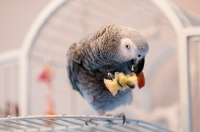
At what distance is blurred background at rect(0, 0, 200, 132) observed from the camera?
51.8 inches

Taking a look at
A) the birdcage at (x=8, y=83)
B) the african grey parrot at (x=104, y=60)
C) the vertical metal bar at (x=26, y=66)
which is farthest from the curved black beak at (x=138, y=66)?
the birdcage at (x=8, y=83)

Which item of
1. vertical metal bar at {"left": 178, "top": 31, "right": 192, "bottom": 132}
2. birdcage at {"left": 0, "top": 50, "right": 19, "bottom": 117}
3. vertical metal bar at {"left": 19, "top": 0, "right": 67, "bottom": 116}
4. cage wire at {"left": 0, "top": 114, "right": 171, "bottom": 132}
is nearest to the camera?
cage wire at {"left": 0, "top": 114, "right": 171, "bottom": 132}

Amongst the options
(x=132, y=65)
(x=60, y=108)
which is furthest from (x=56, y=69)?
(x=132, y=65)

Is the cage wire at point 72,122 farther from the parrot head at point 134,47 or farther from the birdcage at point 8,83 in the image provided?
the birdcage at point 8,83

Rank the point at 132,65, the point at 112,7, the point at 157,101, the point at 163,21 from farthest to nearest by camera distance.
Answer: the point at 112,7
the point at 157,101
the point at 163,21
the point at 132,65

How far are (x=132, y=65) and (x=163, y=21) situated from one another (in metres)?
0.78

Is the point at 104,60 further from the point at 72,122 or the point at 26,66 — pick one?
the point at 26,66

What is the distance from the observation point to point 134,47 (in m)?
0.78

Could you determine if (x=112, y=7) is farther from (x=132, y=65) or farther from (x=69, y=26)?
(x=132, y=65)

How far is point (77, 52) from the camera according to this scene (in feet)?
3.26

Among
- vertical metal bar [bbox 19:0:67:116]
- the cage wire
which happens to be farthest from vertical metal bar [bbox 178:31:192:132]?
vertical metal bar [bbox 19:0:67:116]

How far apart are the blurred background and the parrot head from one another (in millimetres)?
386

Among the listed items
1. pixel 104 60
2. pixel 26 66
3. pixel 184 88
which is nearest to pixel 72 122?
pixel 104 60

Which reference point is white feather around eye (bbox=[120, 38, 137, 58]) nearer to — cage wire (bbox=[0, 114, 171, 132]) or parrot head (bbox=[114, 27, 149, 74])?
parrot head (bbox=[114, 27, 149, 74])
